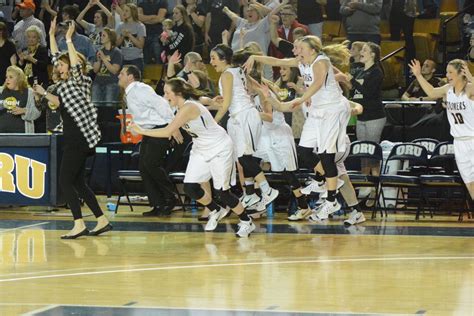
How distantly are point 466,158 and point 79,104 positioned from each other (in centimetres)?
459

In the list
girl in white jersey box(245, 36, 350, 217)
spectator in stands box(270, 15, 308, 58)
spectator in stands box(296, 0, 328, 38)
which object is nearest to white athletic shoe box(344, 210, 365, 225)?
girl in white jersey box(245, 36, 350, 217)

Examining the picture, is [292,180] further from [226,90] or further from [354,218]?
[226,90]

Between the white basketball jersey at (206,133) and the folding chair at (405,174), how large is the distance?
2961 mm

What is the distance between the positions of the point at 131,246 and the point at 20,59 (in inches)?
306

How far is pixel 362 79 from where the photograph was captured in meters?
15.4

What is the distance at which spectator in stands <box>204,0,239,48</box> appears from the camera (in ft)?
61.8

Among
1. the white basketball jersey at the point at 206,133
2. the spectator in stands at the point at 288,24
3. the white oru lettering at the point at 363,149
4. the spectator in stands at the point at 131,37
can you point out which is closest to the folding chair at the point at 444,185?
the white oru lettering at the point at 363,149

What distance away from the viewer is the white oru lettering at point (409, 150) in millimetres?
14984

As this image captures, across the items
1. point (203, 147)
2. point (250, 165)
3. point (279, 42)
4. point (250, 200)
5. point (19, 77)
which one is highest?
point (279, 42)

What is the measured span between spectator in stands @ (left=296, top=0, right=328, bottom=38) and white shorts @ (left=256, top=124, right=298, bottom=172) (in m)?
3.90

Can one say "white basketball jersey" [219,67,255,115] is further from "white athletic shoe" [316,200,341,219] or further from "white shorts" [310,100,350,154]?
"white athletic shoe" [316,200,341,219]

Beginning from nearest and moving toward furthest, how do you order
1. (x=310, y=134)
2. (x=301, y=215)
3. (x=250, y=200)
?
(x=310, y=134) → (x=250, y=200) → (x=301, y=215)

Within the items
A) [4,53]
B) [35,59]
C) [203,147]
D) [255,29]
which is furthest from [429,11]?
[203,147]

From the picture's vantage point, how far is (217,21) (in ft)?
62.0
